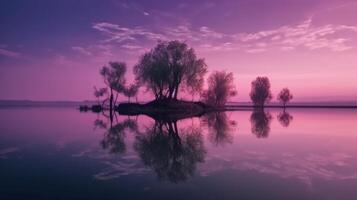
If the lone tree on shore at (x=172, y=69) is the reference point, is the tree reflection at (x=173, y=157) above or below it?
below

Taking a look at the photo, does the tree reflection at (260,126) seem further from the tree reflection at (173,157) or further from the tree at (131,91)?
the tree at (131,91)

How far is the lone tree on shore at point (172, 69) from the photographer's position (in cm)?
7950

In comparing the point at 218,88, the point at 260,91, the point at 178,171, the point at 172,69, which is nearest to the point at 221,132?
the point at 178,171

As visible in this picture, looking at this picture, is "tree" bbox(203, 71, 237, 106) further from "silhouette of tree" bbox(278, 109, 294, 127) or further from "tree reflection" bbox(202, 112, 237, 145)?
"tree reflection" bbox(202, 112, 237, 145)

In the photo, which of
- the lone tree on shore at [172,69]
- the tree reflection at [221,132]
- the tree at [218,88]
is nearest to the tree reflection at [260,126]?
the tree reflection at [221,132]

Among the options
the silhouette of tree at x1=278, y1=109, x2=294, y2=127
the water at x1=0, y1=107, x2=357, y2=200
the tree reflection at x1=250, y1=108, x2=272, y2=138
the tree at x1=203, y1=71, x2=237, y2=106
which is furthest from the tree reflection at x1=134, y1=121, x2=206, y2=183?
the tree at x1=203, y1=71, x2=237, y2=106

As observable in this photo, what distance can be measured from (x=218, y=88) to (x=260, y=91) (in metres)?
27.6

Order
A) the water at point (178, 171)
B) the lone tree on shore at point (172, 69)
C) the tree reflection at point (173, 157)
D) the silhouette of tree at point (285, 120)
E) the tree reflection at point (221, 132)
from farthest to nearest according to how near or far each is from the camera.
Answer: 1. the lone tree on shore at point (172, 69)
2. the silhouette of tree at point (285, 120)
3. the tree reflection at point (221, 132)
4. the tree reflection at point (173, 157)
5. the water at point (178, 171)

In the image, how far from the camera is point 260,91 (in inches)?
4985

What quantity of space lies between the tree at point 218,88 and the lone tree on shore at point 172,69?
26416 millimetres

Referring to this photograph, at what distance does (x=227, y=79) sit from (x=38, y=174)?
99.8 m

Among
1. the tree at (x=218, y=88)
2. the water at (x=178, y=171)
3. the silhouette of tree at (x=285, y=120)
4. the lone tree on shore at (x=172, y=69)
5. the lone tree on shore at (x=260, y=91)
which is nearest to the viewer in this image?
the water at (x=178, y=171)

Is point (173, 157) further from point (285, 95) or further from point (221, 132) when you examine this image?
point (285, 95)

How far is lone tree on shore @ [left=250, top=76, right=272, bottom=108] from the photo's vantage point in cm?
12656
